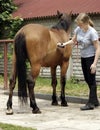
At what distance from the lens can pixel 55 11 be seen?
1777cm

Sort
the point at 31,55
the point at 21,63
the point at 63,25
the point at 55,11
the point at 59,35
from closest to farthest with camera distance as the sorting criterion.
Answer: the point at 21,63 → the point at 31,55 → the point at 59,35 → the point at 63,25 → the point at 55,11

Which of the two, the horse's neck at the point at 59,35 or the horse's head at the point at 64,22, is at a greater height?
the horse's head at the point at 64,22

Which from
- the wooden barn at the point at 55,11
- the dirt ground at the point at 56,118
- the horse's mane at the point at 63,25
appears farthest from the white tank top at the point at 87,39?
the wooden barn at the point at 55,11

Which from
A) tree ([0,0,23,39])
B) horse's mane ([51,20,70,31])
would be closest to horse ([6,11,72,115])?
horse's mane ([51,20,70,31])

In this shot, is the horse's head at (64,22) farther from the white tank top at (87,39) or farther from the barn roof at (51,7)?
the barn roof at (51,7)

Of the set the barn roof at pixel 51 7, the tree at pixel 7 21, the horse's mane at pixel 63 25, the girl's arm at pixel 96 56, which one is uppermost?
the horse's mane at pixel 63 25

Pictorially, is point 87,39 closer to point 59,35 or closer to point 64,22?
point 59,35

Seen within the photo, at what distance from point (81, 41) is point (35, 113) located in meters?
1.71

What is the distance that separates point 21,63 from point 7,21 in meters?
A: 11.1

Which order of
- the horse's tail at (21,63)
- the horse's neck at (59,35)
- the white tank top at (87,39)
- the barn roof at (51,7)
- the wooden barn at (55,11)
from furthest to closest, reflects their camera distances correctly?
the barn roof at (51,7), the wooden barn at (55,11), the horse's neck at (59,35), the white tank top at (87,39), the horse's tail at (21,63)

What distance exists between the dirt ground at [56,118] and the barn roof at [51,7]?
6.81 m

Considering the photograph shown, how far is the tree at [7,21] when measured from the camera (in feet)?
64.8

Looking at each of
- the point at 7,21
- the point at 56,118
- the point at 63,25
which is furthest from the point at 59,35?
the point at 7,21

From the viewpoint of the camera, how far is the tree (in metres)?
Result: 19.8
